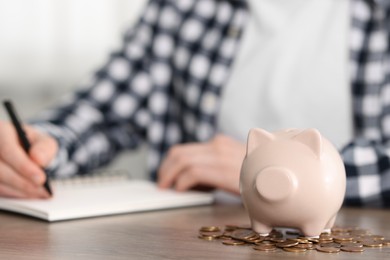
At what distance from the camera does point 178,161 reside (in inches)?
42.0

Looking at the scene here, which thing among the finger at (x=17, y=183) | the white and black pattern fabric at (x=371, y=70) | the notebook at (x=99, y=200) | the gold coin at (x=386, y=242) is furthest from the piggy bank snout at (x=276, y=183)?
the white and black pattern fabric at (x=371, y=70)

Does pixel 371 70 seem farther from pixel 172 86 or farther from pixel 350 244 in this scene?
pixel 350 244

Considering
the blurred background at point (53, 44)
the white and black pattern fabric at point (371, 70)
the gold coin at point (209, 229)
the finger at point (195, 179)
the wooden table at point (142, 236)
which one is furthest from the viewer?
the blurred background at point (53, 44)

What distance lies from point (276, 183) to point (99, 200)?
0.35 m

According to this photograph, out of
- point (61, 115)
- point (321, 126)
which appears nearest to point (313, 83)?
point (321, 126)

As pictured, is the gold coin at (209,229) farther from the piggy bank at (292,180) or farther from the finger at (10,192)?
the finger at (10,192)

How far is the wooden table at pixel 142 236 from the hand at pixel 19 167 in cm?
5

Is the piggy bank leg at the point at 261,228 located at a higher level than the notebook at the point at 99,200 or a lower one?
lower

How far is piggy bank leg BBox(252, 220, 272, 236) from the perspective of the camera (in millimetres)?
642

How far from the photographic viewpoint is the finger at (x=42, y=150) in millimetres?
955

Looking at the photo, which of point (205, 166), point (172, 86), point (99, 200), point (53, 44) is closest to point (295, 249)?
point (99, 200)

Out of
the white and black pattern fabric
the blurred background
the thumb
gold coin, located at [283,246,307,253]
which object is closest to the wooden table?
gold coin, located at [283,246,307,253]

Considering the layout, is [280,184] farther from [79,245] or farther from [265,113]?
[265,113]

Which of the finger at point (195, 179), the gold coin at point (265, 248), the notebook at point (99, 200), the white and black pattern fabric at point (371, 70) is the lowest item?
the gold coin at point (265, 248)
